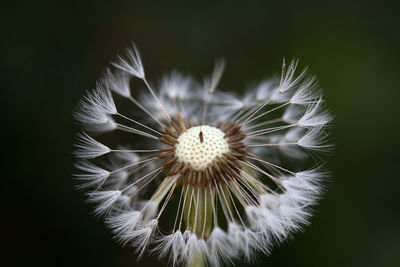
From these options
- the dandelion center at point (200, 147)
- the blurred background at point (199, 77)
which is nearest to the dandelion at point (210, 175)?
the dandelion center at point (200, 147)

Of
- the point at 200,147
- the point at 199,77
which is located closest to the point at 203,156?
the point at 200,147

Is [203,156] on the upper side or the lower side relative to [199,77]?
lower

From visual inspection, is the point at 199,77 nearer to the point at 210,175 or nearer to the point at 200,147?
the point at 200,147

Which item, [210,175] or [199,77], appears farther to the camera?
[199,77]

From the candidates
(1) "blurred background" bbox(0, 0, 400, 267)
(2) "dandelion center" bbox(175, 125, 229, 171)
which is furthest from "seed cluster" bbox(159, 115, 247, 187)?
(1) "blurred background" bbox(0, 0, 400, 267)

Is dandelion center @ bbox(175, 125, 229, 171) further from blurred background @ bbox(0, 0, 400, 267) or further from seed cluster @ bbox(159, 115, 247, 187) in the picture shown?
blurred background @ bbox(0, 0, 400, 267)

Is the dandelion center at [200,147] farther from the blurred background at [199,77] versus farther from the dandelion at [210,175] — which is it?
the blurred background at [199,77]
